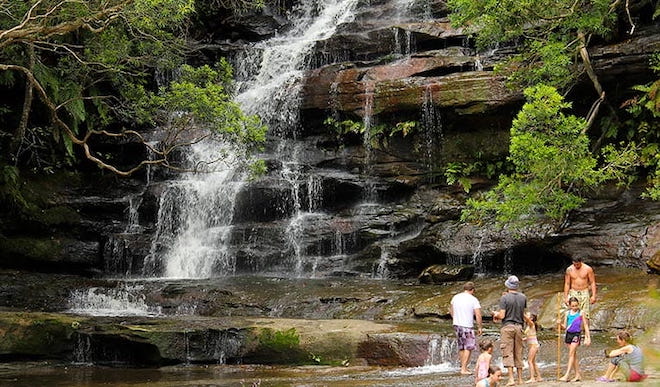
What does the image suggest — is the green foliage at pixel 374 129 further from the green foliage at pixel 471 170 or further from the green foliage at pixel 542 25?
the green foliage at pixel 542 25

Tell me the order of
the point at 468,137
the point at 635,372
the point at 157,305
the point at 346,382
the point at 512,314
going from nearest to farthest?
1. the point at 635,372
2. the point at 512,314
3. the point at 346,382
4. the point at 157,305
5. the point at 468,137

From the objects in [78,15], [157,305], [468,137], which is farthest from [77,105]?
[468,137]

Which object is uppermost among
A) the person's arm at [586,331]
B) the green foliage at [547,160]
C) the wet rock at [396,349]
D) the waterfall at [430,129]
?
the waterfall at [430,129]

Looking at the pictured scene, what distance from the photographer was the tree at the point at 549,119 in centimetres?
1593

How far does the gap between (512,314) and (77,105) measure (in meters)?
15.1

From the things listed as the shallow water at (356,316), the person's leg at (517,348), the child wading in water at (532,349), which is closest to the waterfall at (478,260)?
the shallow water at (356,316)

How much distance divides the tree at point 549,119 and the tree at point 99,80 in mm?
6530

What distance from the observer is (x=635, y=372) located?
2.30 metres

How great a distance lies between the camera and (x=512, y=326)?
894cm

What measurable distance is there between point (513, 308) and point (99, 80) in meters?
14.6

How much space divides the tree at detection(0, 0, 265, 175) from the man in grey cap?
10.1 meters

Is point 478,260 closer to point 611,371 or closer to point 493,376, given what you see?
point 611,371

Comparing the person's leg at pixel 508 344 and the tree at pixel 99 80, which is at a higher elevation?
the tree at pixel 99 80

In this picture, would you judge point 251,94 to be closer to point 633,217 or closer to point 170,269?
point 170,269
